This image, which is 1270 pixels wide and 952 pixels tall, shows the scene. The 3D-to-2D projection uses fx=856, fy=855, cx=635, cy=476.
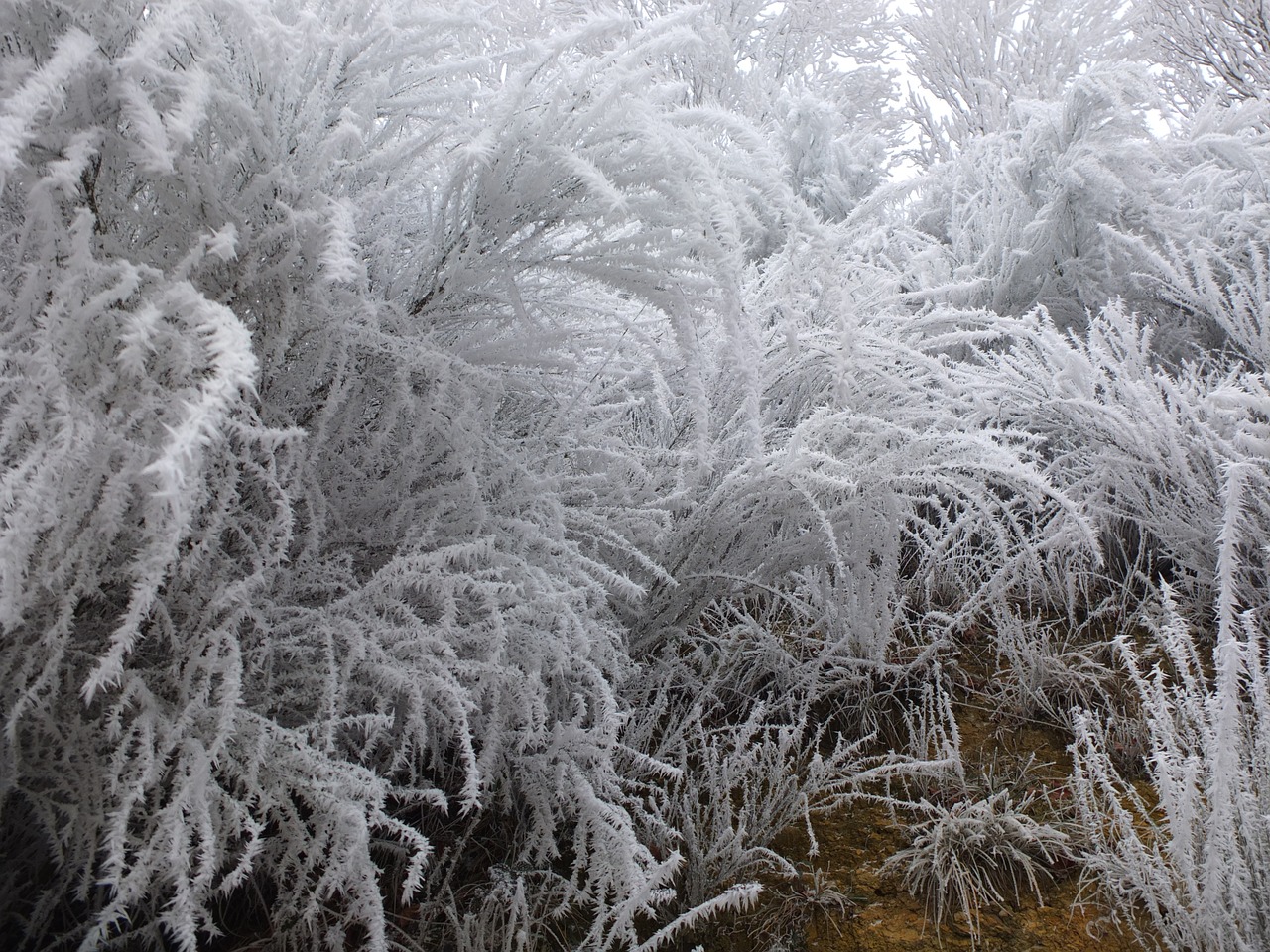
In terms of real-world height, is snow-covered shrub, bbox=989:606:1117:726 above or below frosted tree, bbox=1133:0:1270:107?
below

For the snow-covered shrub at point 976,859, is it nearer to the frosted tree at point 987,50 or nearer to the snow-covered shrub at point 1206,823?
the snow-covered shrub at point 1206,823

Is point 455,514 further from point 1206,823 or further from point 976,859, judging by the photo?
point 1206,823

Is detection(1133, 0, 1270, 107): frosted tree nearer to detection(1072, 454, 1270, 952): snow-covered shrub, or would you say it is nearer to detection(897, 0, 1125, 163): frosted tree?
detection(897, 0, 1125, 163): frosted tree

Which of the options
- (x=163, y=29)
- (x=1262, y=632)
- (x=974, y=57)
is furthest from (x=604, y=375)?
(x=974, y=57)

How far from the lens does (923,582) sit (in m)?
1.93

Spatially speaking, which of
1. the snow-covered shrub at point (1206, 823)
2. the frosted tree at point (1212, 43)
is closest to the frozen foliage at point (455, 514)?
the snow-covered shrub at point (1206, 823)

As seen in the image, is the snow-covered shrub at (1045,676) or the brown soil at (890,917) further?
the snow-covered shrub at (1045,676)

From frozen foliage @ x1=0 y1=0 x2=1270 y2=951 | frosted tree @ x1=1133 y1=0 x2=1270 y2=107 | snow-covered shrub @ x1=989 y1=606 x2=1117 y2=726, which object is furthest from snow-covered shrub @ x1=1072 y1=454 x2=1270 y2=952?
frosted tree @ x1=1133 y1=0 x2=1270 y2=107

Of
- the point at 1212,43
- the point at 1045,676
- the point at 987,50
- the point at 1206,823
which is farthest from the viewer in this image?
the point at 987,50

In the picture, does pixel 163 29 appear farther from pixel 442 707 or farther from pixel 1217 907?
pixel 1217 907

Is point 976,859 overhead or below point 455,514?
below

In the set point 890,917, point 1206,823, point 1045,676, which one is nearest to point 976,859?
point 890,917

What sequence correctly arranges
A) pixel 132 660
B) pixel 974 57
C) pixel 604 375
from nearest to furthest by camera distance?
pixel 132 660 < pixel 604 375 < pixel 974 57

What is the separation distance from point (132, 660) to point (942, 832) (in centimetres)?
107
